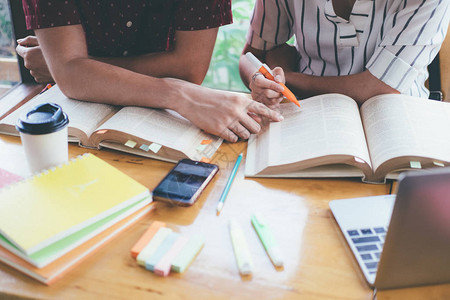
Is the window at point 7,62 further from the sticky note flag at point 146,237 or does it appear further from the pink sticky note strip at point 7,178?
the sticky note flag at point 146,237

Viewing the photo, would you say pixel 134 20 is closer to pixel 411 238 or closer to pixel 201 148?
pixel 201 148

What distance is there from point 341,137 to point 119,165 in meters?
0.45

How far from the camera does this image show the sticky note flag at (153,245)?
60 cm

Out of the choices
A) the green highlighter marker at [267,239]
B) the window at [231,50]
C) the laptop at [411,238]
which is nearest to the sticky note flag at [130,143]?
the green highlighter marker at [267,239]

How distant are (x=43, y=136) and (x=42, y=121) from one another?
26 millimetres

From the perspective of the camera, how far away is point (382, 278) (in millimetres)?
555

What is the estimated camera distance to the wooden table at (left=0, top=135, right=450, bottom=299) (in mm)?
561

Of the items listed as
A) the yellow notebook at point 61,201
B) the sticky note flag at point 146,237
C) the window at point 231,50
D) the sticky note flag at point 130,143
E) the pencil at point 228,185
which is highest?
the yellow notebook at point 61,201

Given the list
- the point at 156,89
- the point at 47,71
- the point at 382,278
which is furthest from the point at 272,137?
the point at 47,71

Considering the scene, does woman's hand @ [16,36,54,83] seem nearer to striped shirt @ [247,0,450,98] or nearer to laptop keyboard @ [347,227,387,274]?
striped shirt @ [247,0,450,98]

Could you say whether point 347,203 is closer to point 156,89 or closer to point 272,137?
point 272,137

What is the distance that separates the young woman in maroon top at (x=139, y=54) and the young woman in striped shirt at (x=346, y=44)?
139mm

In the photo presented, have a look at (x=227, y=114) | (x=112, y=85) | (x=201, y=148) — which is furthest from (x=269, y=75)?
(x=112, y=85)

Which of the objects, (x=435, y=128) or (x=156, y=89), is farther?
(x=156, y=89)
